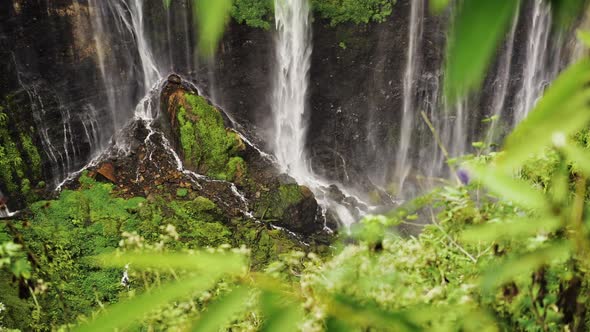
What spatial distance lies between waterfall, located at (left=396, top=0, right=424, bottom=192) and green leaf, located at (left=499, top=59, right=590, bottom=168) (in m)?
9.65

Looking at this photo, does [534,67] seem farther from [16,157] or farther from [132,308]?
Answer: [132,308]

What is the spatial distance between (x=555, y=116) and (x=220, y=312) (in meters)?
0.31

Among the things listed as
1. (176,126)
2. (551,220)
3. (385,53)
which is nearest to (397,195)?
(385,53)

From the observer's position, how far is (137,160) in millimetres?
8883

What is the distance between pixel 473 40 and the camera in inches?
9.7

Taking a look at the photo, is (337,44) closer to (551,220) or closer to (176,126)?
(176,126)

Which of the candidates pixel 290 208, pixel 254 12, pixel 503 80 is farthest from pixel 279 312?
pixel 503 80

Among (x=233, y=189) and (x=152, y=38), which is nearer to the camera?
(x=233, y=189)

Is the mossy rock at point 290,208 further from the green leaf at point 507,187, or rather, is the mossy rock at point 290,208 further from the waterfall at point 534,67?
the green leaf at point 507,187

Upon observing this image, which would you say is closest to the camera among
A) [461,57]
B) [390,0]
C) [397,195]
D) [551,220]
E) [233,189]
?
[461,57]

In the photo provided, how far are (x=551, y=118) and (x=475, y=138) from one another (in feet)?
34.9

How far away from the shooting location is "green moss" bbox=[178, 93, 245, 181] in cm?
884

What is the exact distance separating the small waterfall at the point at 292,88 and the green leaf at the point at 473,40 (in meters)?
9.52

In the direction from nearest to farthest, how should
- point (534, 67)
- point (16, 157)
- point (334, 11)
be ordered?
point (16, 157)
point (334, 11)
point (534, 67)
